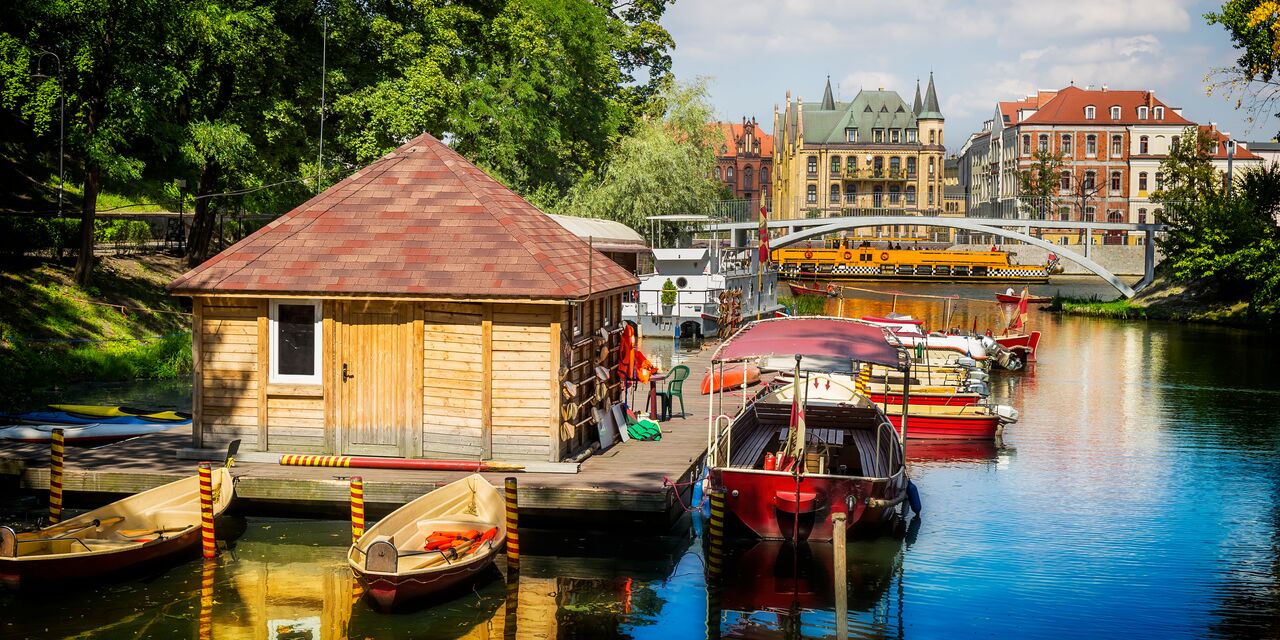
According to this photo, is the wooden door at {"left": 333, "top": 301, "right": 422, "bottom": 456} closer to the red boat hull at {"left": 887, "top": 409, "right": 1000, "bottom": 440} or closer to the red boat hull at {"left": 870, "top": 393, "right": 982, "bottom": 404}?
the red boat hull at {"left": 887, "top": 409, "right": 1000, "bottom": 440}

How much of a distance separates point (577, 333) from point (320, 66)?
2569 cm

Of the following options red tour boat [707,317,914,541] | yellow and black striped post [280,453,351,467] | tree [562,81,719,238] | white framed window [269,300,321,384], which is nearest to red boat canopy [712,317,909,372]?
red tour boat [707,317,914,541]

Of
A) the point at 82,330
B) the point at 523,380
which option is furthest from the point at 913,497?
the point at 82,330

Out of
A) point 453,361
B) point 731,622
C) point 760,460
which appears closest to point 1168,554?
point 760,460

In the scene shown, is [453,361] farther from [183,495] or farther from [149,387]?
[149,387]

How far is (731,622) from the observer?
14812 mm

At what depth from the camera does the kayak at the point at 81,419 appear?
22359mm

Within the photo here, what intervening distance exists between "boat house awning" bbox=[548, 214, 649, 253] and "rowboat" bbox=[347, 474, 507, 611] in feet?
53.3

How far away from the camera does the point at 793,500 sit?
17.1 metres

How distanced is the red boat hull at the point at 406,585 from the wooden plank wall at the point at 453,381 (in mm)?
3551

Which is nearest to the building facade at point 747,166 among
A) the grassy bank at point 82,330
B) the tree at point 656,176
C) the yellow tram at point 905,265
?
the yellow tram at point 905,265

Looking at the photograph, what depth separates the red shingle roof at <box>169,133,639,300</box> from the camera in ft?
58.1

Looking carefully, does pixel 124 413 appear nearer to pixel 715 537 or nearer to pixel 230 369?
pixel 230 369

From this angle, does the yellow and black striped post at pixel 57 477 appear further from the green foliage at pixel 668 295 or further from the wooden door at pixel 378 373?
the green foliage at pixel 668 295
